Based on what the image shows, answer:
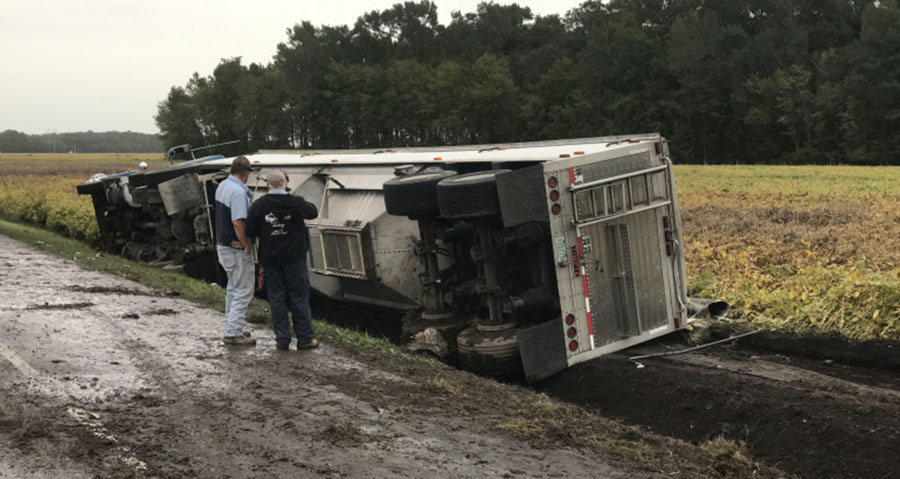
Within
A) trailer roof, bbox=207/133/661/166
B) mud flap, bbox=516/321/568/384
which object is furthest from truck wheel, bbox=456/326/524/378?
trailer roof, bbox=207/133/661/166

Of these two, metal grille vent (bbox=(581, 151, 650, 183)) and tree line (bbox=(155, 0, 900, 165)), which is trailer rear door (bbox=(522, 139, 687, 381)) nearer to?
metal grille vent (bbox=(581, 151, 650, 183))

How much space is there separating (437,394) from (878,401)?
146 inches

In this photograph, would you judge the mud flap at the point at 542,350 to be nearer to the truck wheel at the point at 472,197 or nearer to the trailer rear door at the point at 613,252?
the trailer rear door at the point at 613,252

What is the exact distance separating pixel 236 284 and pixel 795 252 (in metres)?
8.22

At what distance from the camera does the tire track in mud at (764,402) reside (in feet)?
22.9

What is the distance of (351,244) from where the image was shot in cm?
1144

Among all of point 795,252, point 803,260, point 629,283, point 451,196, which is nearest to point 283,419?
point 451,196

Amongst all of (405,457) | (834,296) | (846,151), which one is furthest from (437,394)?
(846,151)

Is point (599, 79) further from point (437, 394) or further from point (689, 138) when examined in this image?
point (437, 394)

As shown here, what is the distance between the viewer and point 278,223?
925cm

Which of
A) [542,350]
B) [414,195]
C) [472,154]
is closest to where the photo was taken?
[542,350]

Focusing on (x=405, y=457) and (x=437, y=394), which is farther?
(x=437, y=394)

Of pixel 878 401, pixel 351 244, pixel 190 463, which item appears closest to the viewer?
pixel 190 463

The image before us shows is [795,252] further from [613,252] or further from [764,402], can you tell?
[764,402]
